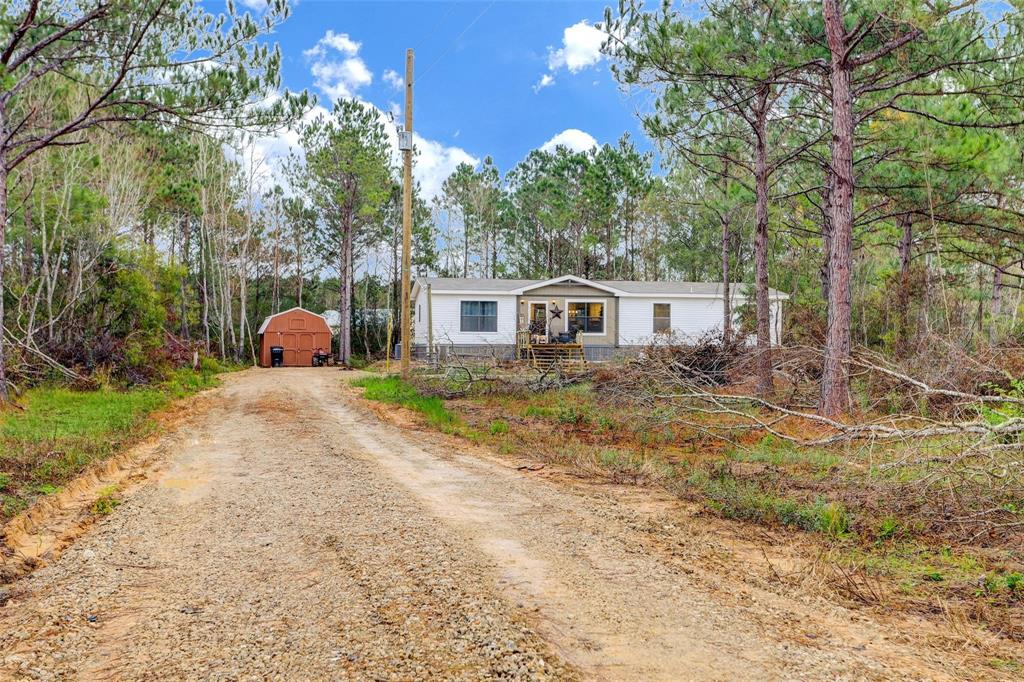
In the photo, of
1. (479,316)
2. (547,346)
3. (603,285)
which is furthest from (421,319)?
(603,285)

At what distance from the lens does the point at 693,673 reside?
99.2 inches

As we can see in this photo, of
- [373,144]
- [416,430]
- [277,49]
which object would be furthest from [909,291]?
[373,144]

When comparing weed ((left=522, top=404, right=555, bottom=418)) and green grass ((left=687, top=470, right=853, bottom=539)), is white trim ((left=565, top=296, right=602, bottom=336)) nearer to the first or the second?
weed ((left=522, top=404, right=555, bottom=418))

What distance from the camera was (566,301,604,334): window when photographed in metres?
26.3

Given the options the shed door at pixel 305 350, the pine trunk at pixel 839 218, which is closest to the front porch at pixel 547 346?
the shed door at pixel 305 350

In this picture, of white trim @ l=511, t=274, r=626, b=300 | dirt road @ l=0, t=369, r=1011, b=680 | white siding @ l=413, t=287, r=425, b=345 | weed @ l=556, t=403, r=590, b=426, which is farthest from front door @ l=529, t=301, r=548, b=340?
dirt road @ l=0, t=369, r=1011, b=680

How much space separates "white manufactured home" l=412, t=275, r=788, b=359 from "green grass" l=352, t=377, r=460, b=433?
28.5 ft

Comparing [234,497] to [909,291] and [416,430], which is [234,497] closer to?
[416,430]

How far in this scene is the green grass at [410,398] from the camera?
1010cm

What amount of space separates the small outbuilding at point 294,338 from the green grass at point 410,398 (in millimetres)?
12889

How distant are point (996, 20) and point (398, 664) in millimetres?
9730

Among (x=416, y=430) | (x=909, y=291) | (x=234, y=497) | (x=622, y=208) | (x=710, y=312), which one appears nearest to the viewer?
(x=234, y=497)

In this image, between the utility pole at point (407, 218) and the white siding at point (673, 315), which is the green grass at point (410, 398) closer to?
the utility pole at point (407, 218)

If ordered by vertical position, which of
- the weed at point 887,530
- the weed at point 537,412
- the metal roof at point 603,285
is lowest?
the weed at point 887,530
